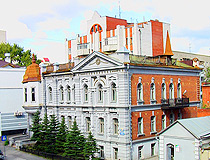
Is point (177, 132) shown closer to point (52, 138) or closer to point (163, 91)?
point (163, 91)

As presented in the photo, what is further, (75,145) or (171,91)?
(171,91)

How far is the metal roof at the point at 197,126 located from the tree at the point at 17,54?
59406 millimetres

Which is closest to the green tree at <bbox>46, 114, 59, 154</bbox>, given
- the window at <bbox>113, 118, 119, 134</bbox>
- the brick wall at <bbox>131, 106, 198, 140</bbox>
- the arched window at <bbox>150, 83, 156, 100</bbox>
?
the window at <bbox>113, 118, 119, 134</bbox>

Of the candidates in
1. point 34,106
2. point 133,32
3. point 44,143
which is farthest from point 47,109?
point 133,32

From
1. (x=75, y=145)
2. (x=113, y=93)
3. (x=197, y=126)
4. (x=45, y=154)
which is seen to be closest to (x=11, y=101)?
(x=45, y=154)

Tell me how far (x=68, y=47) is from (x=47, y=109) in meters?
39.6

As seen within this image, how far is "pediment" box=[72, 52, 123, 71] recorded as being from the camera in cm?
3290

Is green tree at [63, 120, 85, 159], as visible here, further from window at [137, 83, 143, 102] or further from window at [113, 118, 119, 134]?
window at [137, 83, 143, 102]

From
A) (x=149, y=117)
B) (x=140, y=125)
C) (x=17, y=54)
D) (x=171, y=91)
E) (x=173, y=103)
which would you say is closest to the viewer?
(x=140, y=125)

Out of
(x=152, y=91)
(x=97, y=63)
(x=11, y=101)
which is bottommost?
(x=11, y=101)

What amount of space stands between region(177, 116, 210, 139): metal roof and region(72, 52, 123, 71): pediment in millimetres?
8776

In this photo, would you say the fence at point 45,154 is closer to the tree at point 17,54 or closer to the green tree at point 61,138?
the green tree at point 61,138

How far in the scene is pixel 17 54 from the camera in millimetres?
83000

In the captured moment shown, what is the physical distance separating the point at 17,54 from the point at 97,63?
5329cm
